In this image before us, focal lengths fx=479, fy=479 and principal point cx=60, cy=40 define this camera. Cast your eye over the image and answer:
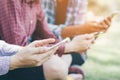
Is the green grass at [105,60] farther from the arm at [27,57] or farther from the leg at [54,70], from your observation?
the arm at [27,57]

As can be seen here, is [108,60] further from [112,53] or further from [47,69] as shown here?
[47,69]

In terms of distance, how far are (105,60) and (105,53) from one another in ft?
0.83

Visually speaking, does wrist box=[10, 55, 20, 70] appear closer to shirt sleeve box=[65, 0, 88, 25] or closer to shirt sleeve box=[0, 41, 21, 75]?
shirt sleeve box=[0, 41, 21, 75]

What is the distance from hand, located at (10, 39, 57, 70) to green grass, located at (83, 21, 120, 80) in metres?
1.24

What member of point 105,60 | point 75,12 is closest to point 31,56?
point 75,12

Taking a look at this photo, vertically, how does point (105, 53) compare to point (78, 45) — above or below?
→ below

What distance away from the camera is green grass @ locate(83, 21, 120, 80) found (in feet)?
11.8

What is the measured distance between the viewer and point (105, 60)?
13.3ft

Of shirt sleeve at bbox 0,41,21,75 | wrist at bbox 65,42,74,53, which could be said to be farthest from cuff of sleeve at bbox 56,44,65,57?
shirt sleeve at bbox 0,41,21,75

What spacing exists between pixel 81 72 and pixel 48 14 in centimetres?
51

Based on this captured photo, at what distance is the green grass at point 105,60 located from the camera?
3.60 meters

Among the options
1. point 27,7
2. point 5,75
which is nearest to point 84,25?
point 27,7

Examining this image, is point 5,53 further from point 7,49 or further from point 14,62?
point 14,62

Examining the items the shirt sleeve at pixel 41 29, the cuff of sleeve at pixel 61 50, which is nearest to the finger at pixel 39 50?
the cuff of sleeve at pixel 61 50
